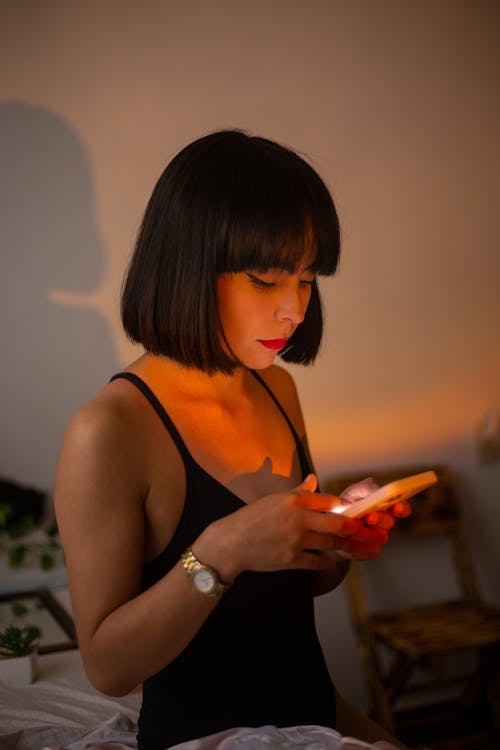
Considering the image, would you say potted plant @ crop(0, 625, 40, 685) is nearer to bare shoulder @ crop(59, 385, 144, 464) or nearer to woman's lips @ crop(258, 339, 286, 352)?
bare shoulder @ crop(59, 385, 144, 464)

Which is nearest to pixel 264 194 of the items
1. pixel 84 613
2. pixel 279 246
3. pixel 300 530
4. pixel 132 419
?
pixel 279 246

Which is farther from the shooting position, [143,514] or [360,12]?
[360,12]

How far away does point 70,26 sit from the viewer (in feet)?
7.83

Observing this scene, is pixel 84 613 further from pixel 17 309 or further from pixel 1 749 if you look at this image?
pixel 17 309

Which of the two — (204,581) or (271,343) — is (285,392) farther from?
(204,581)

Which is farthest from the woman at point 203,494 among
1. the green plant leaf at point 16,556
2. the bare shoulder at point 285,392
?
the green plant leaf at point 16,556

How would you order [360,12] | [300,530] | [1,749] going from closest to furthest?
[300,530] < [1,749] < [360,12]

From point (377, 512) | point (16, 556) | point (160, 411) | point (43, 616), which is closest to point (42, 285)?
point (16, 556)

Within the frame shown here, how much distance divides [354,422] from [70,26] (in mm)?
1598

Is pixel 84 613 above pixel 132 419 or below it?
below

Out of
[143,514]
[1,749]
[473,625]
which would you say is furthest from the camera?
[473,625]

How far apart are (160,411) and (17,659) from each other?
0.82 meters

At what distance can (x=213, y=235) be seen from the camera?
1.06m

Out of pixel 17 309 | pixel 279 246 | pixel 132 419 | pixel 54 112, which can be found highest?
pixel 54 112
